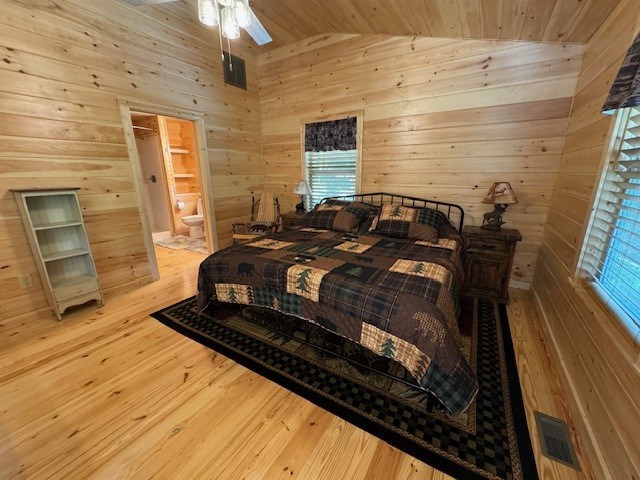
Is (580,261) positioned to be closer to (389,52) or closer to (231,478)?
(231,478)

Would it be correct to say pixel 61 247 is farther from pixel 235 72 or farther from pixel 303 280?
pixel 235 72

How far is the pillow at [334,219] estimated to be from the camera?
2957 millimetres

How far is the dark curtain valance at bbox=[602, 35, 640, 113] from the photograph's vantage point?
1.13 m

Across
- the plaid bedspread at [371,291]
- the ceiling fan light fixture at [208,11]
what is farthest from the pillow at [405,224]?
the ceiling fan light fixture at [208,11]

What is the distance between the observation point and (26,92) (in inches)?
85.3

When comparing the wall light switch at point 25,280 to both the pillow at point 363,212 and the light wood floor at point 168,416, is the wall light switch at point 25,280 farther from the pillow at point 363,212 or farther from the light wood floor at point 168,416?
the pillow at point 363,212

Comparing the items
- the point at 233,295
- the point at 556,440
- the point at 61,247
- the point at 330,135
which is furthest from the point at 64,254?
the point at 556,440

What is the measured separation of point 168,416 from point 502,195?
3.12 m

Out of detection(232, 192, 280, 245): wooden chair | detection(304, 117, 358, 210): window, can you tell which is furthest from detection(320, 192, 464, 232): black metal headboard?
detection(232, 192, 280, 245): wooden chair

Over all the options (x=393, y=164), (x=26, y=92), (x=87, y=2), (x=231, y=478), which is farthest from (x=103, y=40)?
(x=231, y=478)

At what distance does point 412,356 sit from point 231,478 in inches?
40.2

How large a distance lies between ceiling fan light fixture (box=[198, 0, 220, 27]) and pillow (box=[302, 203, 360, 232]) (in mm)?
1969

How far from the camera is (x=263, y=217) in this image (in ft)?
13.9

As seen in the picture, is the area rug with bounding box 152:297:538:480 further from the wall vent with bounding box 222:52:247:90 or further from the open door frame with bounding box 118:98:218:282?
the wall vent with bounding box 222:52:247:90
